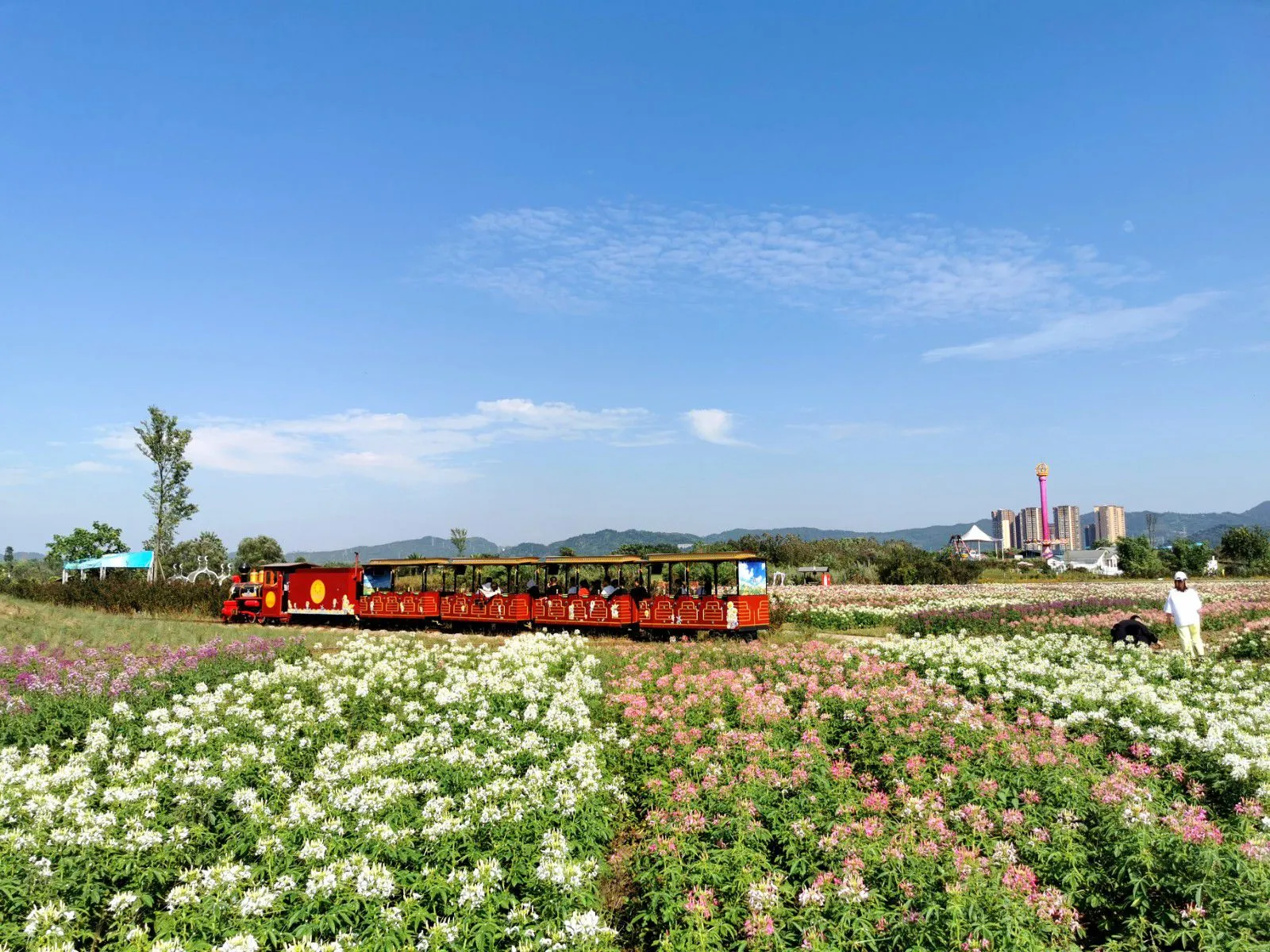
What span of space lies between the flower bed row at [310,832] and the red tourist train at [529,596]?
41.5 ft

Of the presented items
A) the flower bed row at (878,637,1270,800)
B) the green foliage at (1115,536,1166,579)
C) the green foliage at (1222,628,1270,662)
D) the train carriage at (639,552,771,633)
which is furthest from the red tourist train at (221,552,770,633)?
the green foliage at (1115,536,1166,579)

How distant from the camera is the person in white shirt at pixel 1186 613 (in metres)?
16.0

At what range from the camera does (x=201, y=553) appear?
327 ft

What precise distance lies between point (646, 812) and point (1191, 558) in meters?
66.0

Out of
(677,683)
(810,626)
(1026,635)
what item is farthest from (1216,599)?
(677,683)

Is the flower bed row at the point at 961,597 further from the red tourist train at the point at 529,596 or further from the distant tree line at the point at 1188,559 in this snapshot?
the distant tree line at the point at 1188,559

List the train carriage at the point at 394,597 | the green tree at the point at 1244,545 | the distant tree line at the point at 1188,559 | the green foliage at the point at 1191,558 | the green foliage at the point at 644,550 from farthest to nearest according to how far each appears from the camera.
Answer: the green tree at the point at 1244,545 → the green foliage at the point at 1191,558 → the distant tree line at the point at 1188,559 → the green foliage at the point at 644,550 → the train carriage at the point at 394,597

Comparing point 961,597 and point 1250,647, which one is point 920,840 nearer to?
point 1250,647

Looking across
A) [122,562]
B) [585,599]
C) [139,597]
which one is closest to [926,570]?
[585,599]

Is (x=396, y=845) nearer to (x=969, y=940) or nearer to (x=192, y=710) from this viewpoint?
(x=969, y=940)

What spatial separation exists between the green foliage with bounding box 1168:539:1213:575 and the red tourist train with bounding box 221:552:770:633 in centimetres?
4581

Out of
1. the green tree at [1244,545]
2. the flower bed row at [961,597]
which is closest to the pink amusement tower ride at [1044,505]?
the green tree at [1244,545]

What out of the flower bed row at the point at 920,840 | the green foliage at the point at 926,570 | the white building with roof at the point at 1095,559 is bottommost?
the white building with roof at the point at 1095,559

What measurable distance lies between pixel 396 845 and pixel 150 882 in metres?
1.97
